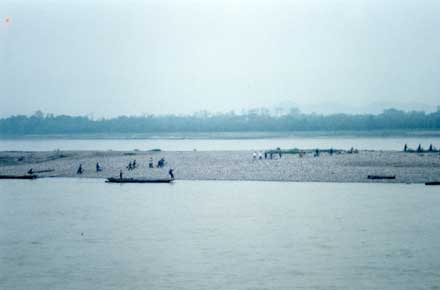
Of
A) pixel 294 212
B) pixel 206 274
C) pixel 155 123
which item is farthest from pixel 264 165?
pixel 155 123

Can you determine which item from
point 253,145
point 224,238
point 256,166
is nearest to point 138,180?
point 256,166

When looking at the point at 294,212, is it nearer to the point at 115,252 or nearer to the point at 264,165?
the point at 115,252

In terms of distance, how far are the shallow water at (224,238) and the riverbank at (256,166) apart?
4.66 metres

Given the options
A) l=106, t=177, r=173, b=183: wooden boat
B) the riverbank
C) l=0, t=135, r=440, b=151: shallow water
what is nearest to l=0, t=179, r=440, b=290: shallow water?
l=106, t=177, r=173, b=183: wooden boat

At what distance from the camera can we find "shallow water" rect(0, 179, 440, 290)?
16.6 meters

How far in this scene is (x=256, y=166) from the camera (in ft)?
145

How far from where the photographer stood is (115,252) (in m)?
19.5

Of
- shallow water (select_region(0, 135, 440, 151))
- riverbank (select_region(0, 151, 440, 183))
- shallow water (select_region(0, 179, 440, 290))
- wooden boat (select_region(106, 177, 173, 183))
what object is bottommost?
shallow water (select_region(0, 179, 440, 290))

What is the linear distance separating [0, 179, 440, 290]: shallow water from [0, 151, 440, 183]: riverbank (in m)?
4.66

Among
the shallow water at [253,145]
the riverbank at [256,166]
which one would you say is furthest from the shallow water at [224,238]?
the shallow water at [253,145]

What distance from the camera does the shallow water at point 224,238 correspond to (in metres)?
16.6

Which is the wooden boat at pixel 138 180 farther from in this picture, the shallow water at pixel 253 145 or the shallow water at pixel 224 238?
the shallow water at pixel 253 145

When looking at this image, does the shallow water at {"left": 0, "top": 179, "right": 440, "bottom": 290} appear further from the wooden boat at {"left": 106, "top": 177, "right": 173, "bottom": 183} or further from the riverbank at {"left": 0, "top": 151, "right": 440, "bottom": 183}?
the riverbank at {"left": 0, "top": 151, "right": 440, "bottom": 183}

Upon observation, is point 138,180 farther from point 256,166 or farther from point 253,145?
point 253,145
